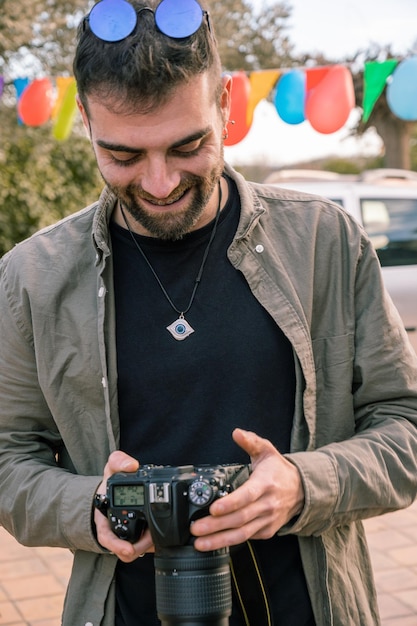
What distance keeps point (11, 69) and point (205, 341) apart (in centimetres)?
1016

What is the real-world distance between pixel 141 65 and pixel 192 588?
3.24ft

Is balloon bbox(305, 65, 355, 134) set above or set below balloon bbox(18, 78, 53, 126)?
below

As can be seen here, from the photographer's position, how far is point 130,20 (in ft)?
6.38

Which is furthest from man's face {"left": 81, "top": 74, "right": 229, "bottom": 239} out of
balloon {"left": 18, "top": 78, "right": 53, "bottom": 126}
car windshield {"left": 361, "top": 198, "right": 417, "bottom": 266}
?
balloon {"left": 18, "top": 78, "right": 53, "bottom": 126}

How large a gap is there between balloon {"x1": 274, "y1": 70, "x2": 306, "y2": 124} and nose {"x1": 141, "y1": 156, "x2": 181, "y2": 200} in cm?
696

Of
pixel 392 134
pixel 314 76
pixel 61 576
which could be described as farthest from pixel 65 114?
pixel 392 134

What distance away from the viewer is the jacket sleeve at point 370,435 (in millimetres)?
1846

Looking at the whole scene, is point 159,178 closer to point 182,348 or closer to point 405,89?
point 182,348

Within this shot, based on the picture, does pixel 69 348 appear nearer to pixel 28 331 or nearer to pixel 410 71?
pixel 28 331

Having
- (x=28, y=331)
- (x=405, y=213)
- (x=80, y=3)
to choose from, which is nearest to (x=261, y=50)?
(x=80, y=3)

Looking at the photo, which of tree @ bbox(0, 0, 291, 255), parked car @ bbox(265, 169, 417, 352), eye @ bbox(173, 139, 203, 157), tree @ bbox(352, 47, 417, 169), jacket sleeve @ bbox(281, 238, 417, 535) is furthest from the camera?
tree @ bbox(352, 47, 417, 169)

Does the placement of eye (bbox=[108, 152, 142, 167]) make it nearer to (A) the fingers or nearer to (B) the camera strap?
(A) the fingers

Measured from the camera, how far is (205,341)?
2.01m

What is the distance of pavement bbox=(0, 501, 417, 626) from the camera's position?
451cm
